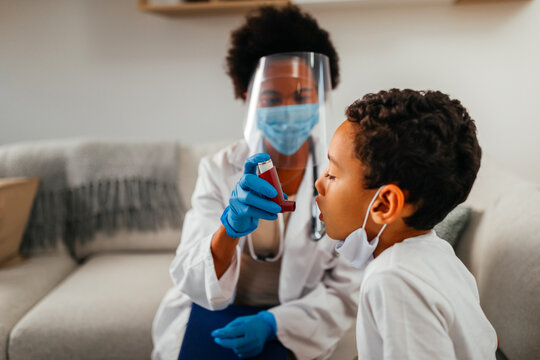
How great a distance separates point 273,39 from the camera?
1186 mm

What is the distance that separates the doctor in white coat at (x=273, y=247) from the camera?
98 centimetres

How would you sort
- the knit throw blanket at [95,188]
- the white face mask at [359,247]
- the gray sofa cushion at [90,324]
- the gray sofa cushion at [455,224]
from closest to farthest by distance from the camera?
the white face mask at [359,247] < the gray sofa cushion at [455,224] < the gray sofa cushion at [90,324] < the knit throw blanket at [95,188]

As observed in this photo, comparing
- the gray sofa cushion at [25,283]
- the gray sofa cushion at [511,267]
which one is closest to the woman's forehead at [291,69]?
the gray sofa cushion at [511,267]

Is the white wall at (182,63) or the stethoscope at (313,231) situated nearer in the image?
the stethoscope at (313,231)

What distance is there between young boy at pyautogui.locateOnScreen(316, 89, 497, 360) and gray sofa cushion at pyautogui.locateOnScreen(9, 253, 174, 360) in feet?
2.96

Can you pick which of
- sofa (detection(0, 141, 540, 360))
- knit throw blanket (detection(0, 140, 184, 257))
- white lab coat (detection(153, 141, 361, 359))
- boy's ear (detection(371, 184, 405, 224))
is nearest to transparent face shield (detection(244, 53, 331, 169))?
white lab coat (detection(153, 141, 361, 359))

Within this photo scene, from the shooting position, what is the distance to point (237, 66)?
1268 mm

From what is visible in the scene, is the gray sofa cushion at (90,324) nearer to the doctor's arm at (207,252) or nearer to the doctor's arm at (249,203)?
the doctor's arm at (207,252)

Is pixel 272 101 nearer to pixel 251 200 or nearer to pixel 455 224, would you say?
pixel 251 200

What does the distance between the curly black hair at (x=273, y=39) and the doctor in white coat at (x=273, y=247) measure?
0.06 meters

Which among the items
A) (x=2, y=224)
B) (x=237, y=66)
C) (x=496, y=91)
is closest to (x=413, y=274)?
(x=237, y=66)

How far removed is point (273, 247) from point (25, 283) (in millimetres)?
979

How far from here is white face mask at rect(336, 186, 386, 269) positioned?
74 centimetres

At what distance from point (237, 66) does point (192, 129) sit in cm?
89
